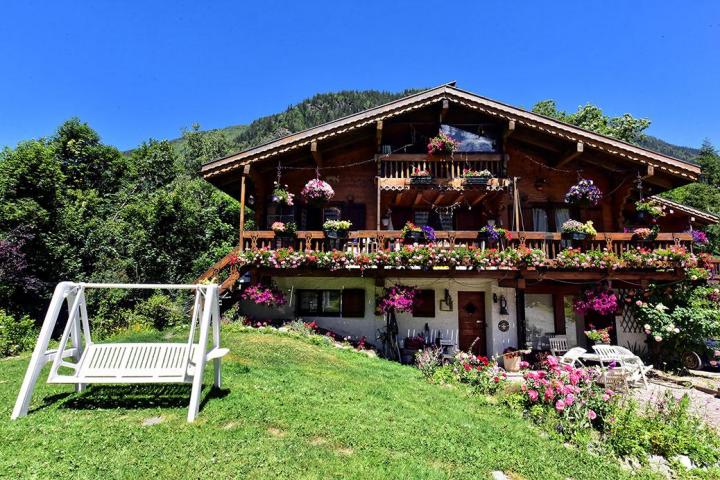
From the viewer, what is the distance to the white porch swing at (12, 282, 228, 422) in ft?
17.0

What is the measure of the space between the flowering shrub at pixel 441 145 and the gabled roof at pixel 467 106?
1368 mm

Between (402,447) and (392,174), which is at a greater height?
(392,174)

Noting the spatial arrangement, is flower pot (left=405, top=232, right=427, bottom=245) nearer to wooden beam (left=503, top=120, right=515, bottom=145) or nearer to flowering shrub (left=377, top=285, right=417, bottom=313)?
flowering shrub (left=377, top=285, right=417, bottom=313)

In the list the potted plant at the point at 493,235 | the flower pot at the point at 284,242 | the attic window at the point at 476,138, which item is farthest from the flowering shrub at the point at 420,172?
the flower pot at the point at 284,242

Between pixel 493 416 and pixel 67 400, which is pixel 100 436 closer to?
pixel 67 400

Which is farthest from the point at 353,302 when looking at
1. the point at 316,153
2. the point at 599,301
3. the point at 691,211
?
the point at 691,211

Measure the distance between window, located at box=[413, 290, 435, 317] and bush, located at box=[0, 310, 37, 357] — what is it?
12.5 metres

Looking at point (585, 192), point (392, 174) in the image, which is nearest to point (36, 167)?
point (392, 174)

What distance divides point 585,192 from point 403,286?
6706mm

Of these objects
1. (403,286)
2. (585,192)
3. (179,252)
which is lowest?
(403,286)

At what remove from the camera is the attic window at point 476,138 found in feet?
48.7

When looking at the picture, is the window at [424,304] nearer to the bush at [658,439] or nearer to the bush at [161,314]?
the bush at [161,314]

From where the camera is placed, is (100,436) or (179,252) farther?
(179,252)

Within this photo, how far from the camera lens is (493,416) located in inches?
247
